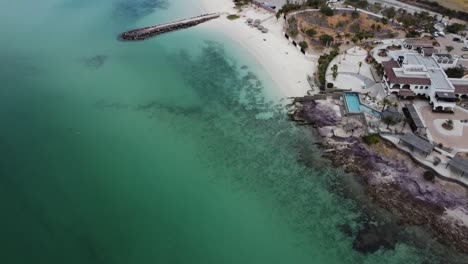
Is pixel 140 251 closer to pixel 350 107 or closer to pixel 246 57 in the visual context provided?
pixel 350 107

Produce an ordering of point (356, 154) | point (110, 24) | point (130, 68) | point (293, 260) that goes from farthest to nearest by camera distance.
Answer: point (110, 24) → point (130, 68) → point (356, 154) → point (293, 260)

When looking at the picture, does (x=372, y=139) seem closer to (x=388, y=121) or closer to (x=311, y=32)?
(x=388, y=121)

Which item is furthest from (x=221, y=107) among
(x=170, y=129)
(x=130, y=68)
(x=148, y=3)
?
(x=148, y=3)

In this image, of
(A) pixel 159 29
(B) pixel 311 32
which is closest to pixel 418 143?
(B) pixel 311 32

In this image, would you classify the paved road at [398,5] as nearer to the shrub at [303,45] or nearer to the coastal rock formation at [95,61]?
the shrub at [303,45]

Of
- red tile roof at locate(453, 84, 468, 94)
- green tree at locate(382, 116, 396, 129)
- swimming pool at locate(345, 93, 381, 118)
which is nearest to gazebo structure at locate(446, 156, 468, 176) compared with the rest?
green tree at locate(382, 116, 396, 129)

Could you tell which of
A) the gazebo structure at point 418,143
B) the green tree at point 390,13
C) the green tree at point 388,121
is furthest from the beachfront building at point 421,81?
the green tree at point 390,13
